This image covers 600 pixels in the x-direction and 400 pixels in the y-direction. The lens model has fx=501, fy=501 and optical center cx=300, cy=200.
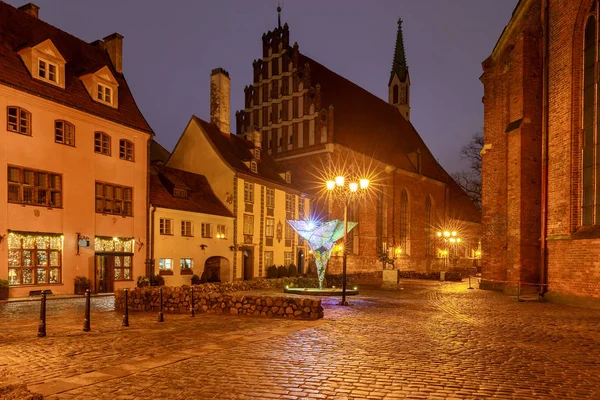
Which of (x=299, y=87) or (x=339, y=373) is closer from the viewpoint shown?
(x=339, y=373)

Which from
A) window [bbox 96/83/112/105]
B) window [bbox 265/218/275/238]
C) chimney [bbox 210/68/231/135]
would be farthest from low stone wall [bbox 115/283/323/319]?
chimney [bbox 210/68/231/135]

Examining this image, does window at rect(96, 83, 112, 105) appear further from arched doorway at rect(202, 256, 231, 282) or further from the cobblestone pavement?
the cobblestone pavement

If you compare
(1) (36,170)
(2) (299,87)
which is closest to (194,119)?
(2) (299,87)

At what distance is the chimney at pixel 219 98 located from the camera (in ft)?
133

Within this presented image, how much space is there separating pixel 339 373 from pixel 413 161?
2112 inches

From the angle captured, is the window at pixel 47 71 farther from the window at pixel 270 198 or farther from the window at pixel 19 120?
the window at pixel 270 198

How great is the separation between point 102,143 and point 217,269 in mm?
12980

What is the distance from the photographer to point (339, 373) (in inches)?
291

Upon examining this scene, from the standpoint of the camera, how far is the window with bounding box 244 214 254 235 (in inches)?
1436

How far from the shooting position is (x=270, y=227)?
39.5m

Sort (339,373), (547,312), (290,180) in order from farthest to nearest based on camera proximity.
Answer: (290,180)
(547,312)
(339,373)

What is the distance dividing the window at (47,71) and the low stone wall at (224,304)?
43.6 ft

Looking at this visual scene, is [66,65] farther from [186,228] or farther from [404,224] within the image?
[404,224]

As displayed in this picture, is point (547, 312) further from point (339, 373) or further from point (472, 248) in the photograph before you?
point (472, 248)
